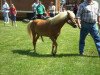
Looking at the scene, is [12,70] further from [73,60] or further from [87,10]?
[87,10]

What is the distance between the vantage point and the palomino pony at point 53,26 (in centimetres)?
1177

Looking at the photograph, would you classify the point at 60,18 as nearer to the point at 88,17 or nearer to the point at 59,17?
the point at 59,17

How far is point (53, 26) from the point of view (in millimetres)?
12203

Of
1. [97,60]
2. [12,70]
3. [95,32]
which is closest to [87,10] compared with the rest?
[95,32]

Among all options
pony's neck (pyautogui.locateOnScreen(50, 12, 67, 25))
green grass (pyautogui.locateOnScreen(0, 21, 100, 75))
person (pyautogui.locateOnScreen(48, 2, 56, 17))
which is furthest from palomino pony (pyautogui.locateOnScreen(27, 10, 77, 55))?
person (pyautogui.locateOnScreen(48, 2, 56, 17))

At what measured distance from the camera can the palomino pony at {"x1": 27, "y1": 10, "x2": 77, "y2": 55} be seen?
1177 cm

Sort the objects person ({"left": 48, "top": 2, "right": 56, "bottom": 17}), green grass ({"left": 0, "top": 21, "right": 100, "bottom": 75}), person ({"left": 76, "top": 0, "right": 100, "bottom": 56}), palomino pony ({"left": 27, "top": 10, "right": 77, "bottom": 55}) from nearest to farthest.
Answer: green grass ({"left": 0, "top": 21, "right": 100, "bottom": 75}), person ({"left": 76, "top": 0, "right": 100, "bottom": 56}), palomino pony ({"left": 27, "top": 10, "right": 77, "bottom": 55}), person ({"left": 48, "top": 2, "right": 56, "bottom": 17})

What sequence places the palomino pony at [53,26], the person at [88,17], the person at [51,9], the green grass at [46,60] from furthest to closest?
the person at [51,9]
the palomino pony at [53,26]
the person at [88,17]
the green grass at [46,60]

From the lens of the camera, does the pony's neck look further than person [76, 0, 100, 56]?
Yes

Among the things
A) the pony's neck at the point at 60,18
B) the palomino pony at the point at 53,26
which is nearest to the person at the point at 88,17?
the palomino pony at the point at 53,26

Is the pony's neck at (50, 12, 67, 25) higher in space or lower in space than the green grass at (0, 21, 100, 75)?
higher

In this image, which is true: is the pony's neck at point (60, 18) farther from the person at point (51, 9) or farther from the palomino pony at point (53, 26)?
the person at point (51, 9)

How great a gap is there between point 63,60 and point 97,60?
1.14m

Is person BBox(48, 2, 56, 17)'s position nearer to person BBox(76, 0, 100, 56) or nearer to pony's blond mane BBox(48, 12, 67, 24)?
pony's blond mane BBox(48, 12, 67, 24)
